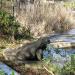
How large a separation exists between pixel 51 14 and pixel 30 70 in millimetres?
12693

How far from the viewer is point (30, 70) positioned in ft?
36.8

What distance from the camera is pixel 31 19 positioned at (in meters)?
21.0

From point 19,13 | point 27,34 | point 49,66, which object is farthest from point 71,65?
point 19,13

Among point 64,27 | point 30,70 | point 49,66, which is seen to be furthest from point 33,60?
point 64,27

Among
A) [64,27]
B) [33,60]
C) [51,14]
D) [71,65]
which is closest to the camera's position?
[71,65]

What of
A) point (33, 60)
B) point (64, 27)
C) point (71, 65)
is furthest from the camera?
point (64, 27)

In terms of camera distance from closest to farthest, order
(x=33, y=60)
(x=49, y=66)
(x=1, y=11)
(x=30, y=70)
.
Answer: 1. (x=49, y=66)
2. (x=30, y=70)
3. (x=33, y=60)
4. (x=1, y=11)

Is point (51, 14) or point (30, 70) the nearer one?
point (30, 70)

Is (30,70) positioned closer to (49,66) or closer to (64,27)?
(49,66)

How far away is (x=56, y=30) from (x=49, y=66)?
1440 cm

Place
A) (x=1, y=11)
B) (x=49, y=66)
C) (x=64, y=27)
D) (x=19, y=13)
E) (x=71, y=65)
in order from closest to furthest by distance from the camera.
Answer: (x=71, y=65) → (x=49, y=66) → (x=1, y=11) → (x=19, y=13) → (x=64, y=27)

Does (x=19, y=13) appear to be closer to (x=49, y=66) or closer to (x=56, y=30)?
(x=56, y=30)

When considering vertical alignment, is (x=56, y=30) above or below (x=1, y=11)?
below

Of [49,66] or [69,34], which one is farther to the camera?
[69,34]
